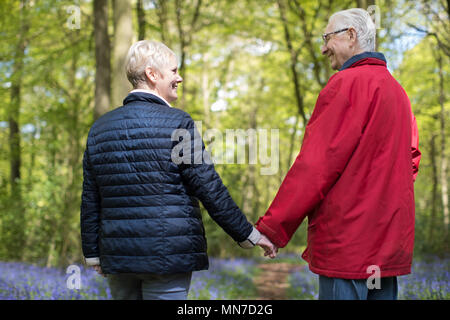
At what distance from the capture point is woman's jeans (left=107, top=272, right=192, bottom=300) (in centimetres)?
231

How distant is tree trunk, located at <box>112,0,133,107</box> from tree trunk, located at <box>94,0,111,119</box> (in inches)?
41.6

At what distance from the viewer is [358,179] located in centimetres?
227

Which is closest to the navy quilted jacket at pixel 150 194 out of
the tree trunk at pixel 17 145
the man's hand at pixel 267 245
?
the man's hand at pixel 267 245

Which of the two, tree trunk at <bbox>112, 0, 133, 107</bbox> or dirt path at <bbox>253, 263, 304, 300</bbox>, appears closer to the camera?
tree trunk at <bbox>112, 0, 133, 107</bbox>

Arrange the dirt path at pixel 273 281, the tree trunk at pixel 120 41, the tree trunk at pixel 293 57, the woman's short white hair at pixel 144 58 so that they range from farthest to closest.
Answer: the tree trunk at pixel 293 57, the dirt path at pixel 273 281, the tree trunk at pixel 120 41, the woman's short white hair at pixel 144 58

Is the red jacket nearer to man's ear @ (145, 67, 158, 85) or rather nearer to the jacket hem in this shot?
the jacket hem

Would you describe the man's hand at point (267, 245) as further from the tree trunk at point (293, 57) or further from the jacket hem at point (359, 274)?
the tree trunk at point (293, 57)

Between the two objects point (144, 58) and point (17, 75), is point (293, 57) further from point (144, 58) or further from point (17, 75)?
point (144, 58)

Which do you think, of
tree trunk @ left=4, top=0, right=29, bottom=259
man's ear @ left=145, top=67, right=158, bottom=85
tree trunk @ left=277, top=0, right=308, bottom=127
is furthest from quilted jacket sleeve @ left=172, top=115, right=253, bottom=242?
tree trunk @ left=4, top=0, right=29, bottom=259

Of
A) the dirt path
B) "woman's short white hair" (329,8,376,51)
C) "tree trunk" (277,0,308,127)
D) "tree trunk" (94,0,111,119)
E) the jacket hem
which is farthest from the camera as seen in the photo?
"tree trunk" (277,0,308,127)

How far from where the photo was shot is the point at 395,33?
28.9 ft

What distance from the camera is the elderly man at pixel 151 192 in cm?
227

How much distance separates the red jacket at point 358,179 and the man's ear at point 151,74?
0.90 meters
